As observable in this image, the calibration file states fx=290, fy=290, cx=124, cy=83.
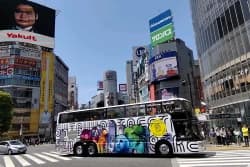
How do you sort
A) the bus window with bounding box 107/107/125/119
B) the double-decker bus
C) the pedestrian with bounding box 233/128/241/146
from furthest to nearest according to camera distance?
1. the pedestrian with bounding box 233/128/241/146
2. the bus window with bounding box 107/107/125/119
3. the double-decker bus

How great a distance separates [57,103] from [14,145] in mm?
64684

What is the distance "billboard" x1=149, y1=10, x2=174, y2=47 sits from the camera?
211ft

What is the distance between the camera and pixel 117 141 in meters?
20.5

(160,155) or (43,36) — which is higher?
(43,36)

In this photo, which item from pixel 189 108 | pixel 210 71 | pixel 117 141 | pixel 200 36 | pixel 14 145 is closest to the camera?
pixel 189 108

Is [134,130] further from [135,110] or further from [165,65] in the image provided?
[165,65]

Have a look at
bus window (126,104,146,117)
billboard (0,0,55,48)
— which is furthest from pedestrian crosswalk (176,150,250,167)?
billboard (0,0,55,48)

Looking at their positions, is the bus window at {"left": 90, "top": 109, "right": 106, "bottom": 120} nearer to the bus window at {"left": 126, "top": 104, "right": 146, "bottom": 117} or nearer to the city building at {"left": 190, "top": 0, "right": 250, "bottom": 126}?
the bus window at {"left": 126, "top": 104, "right": 146, "bottom": 117}

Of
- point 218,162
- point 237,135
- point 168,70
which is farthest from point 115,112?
point 168,70

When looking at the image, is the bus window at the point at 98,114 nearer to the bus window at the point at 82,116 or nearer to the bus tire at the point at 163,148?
the bus window at the point at 82,116

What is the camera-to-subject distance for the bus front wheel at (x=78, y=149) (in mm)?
22094

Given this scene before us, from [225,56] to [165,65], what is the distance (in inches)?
1285

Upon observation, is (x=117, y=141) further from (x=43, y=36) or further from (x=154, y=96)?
(x=43, y=36)

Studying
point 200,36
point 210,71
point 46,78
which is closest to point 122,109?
point 210,71
